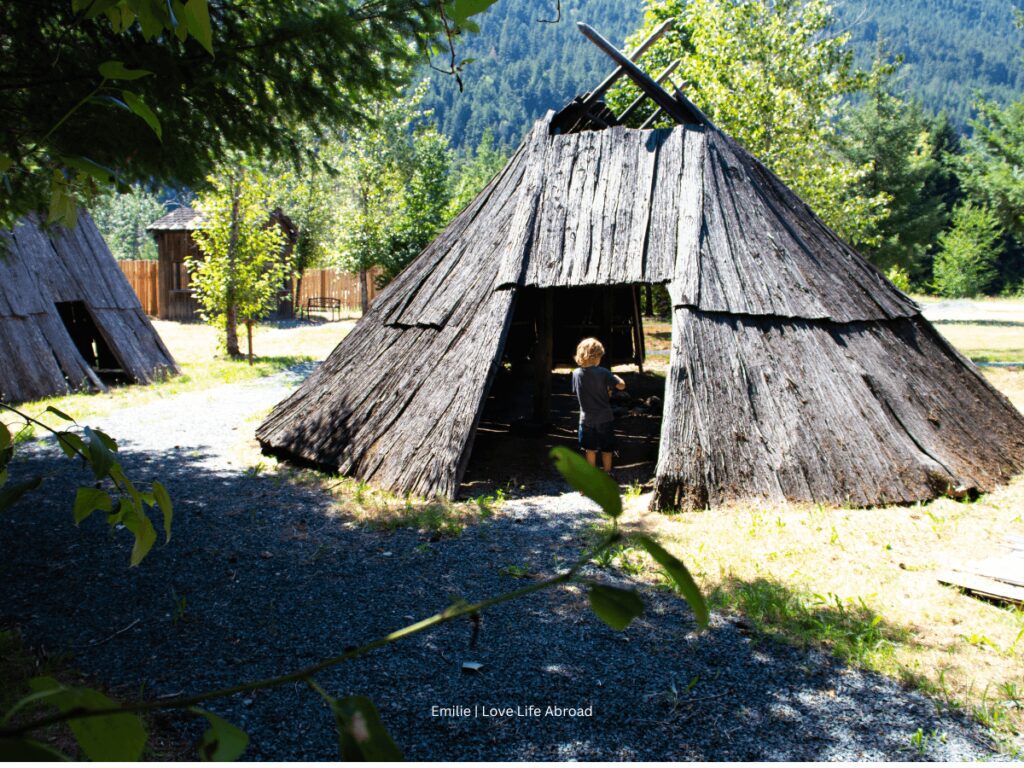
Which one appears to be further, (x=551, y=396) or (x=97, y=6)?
(x=551, y=396)

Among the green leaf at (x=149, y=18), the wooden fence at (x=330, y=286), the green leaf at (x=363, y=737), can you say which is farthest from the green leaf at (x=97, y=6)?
the wooden fence at (x=330, y=286)

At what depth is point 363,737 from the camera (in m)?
0.64

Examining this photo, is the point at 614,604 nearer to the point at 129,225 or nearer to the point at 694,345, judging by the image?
the point at 694,345

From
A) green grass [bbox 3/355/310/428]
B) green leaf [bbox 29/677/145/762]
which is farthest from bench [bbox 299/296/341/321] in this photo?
green leaf [bbox 29/677/145/762]

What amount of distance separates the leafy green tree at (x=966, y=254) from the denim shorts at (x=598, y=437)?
4722 cm

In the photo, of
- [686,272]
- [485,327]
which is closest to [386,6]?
[485,327]

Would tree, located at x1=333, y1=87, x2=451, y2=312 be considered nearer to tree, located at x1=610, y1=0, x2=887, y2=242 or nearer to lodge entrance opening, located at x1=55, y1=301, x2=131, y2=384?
tree, located at x1=610, y1=0, x2=887, y2=242

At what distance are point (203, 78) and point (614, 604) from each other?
519 centimetres

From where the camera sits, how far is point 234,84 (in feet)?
16.8

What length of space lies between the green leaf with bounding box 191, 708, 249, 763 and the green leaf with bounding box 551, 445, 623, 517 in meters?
0.38

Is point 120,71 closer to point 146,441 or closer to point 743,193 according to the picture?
point 743,193

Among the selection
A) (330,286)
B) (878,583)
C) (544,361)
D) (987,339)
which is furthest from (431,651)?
(330,286)

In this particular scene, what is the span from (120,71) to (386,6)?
4.59m

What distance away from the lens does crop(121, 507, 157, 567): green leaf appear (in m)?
1.37
